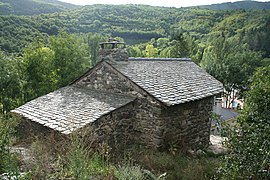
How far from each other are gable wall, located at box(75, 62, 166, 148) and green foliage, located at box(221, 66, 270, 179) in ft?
14.4

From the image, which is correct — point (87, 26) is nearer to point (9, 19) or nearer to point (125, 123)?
point (9, 19)

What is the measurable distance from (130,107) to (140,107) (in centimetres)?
40

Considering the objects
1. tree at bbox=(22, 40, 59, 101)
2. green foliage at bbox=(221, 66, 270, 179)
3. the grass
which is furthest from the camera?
tree at bbox=(22, 40, 59, 101)

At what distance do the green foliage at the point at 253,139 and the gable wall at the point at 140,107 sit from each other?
4.40 meters

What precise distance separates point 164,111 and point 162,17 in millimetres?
107827

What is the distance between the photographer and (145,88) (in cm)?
931

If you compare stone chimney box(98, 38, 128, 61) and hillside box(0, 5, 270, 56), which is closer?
stone chimney box(98, 38, 128, 61)

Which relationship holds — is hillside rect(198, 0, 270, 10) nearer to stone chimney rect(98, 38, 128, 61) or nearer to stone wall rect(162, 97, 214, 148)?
stone chimney rect(98, 38, 128, 61)

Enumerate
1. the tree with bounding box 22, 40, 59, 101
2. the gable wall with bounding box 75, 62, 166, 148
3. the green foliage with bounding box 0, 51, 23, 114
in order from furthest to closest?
the tree with bounding box 22, 40, 59, 101
the green foliage with bounding box 0, 51, 23, 114
the gable wall with bounding box 75, 62, 166, 148

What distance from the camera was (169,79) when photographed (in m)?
11.0

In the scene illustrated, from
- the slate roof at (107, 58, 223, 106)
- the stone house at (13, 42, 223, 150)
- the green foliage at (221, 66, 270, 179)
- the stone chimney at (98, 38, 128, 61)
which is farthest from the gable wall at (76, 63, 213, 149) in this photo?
the green foliage at (221, 66, 270, 179)

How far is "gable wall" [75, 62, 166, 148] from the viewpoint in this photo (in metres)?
9.16

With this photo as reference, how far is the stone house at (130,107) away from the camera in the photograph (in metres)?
8.80

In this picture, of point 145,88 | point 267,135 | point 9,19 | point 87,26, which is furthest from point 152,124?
point 87,26
